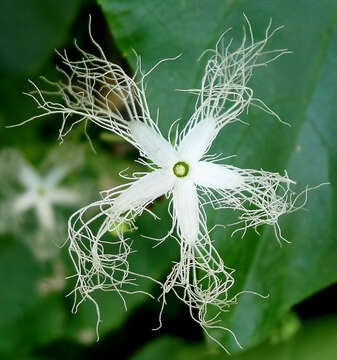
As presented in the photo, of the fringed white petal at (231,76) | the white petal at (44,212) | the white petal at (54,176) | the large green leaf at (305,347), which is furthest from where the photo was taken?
the white petal at (44,212)

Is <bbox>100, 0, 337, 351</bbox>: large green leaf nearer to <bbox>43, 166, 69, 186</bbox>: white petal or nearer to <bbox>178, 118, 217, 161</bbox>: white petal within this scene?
<bbox>178, 118, 217, 161</bbox>: white petal

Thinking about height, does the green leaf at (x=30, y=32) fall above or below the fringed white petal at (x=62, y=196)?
above

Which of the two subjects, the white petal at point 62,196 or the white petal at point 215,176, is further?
the white petal at point 62,196

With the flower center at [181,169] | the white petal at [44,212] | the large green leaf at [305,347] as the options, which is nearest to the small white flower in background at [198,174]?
the flower center at [181,169]

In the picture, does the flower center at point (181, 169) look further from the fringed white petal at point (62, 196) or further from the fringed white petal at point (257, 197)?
the fringed white petal at point (62, 196)

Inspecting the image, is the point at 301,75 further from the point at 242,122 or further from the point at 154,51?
the point at 154,51

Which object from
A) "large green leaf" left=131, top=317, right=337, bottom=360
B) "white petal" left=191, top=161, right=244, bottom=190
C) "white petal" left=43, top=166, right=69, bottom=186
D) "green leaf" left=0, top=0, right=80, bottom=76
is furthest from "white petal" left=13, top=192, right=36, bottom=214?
"white petal" left=191, top=161, right=244, bottom=190

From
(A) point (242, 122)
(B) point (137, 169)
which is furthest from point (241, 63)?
(B) point (137, 169)

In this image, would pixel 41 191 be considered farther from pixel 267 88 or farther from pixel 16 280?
pixel 267 88
